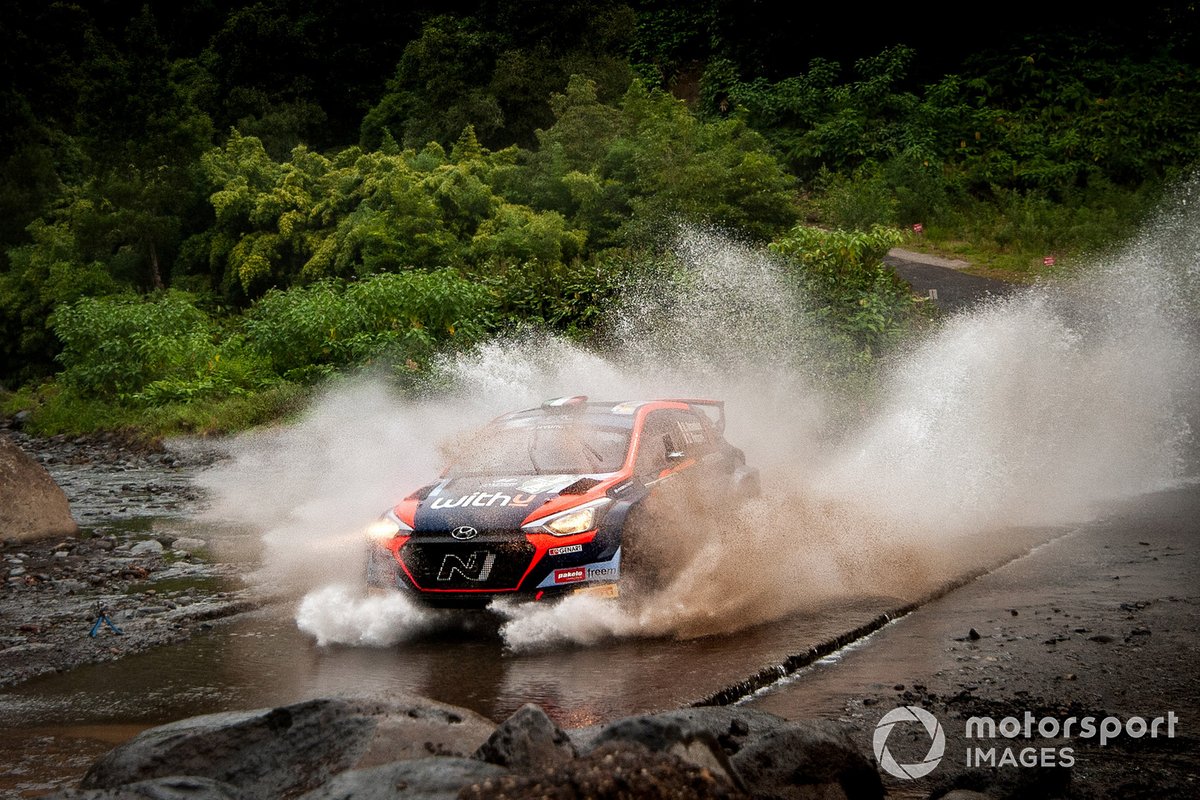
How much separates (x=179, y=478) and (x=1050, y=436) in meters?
13.2

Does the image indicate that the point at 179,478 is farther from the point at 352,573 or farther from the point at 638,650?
the point at 638,650

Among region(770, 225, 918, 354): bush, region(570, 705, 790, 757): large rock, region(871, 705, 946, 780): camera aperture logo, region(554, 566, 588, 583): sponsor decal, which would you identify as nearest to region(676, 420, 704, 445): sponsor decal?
region(554, 566, 588, 583): sponsor decal

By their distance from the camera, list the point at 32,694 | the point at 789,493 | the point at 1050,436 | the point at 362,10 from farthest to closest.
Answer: the point at 362,10, the point at 1050,436, the point at 789,493, the point at 32,694

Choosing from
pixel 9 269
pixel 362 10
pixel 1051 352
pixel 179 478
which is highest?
pixel 362 10

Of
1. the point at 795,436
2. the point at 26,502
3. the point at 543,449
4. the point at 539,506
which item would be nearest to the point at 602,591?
the point at 539,506

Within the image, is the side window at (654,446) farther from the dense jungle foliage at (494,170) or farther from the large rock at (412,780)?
the dense jungle foliage at (494,170)

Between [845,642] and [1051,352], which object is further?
[1051,352]

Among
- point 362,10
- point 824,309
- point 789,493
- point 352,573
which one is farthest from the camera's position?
point 362,10

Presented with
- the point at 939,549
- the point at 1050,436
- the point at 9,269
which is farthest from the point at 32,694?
the point at 9,269

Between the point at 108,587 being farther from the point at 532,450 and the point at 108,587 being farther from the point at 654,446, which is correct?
the point at 654,446

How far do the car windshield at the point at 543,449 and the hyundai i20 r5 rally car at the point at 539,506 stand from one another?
0.01 meters

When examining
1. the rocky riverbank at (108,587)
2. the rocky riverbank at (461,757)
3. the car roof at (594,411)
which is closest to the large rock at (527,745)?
the rocky riverbank at (461,757)

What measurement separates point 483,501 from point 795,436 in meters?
9.39

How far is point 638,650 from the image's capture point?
7609 millimetres
